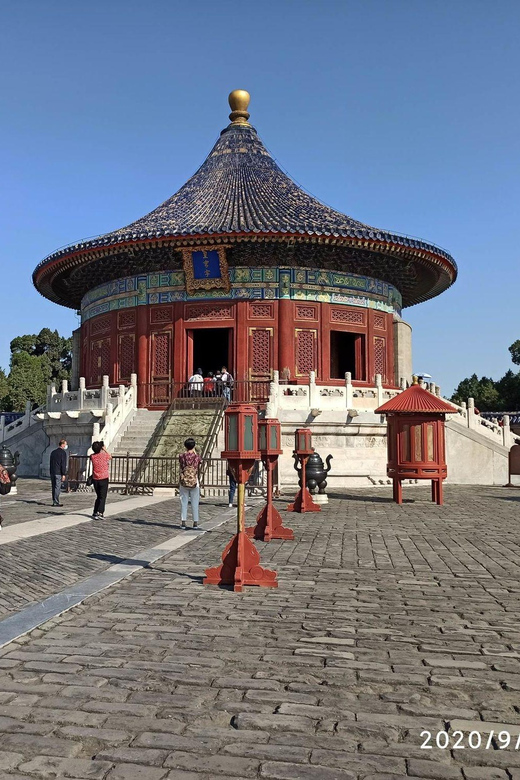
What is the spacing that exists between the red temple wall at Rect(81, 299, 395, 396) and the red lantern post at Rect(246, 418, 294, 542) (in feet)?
42.6

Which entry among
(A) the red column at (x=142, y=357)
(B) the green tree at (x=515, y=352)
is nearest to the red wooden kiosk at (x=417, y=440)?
(A) the red column at (x=142, y=357)

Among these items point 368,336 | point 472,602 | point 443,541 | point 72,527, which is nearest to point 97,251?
point 368,336

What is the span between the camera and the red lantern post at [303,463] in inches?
504

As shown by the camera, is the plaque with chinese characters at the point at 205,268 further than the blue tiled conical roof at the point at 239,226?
Yes

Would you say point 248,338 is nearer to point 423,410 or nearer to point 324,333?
point 324,333

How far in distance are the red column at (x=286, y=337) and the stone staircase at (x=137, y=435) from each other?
15.3 ft

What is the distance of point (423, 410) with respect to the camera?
1552 centimetres

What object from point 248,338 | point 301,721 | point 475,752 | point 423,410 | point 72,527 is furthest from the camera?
point 248,338

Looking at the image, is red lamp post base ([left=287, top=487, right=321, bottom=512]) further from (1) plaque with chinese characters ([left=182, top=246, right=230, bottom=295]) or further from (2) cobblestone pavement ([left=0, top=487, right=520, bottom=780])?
(1) plaque with chinese characters ([left=182, top=246, right=230, bottom=295])

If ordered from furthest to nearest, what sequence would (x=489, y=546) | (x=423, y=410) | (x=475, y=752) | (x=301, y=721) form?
1. (x=423, y=410)
2. (x=489, y=546)
3. (x=301, y=721)
4. (x=475, y=752)

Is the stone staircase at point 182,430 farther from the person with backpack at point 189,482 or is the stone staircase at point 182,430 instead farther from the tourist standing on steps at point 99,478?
the person with backpack at point 189,482

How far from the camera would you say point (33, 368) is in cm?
5328

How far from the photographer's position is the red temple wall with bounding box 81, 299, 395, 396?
77.5 feet

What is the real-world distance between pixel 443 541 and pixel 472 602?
3620 millimetres
